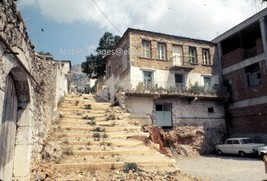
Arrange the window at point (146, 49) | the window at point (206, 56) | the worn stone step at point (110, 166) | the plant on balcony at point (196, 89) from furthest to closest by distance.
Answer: the window at point (206, 56) < the window at point (146, 49) < the plant on balcony at point (196, 89) < the worn stone step at point (110, 166)

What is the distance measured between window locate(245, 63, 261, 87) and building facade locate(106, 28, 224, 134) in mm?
2715

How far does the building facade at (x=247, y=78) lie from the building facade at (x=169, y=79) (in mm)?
1240

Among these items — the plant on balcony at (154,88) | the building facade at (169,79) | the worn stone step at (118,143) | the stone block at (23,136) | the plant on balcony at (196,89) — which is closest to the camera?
the stone block at (23,136)

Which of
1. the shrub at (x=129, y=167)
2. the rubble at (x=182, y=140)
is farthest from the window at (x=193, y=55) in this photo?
the shrub at (x=129, y=167)

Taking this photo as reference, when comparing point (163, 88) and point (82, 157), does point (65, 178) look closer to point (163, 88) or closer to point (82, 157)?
A: point (82, 157)

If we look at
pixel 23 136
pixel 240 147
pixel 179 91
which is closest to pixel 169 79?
pixel 179 91

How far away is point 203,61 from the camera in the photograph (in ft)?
74.9

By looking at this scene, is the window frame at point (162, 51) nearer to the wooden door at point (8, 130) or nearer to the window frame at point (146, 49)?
the window frame at point (146, 49)

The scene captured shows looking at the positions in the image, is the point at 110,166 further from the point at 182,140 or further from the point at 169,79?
the point at 169,79

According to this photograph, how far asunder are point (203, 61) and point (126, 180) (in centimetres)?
1839

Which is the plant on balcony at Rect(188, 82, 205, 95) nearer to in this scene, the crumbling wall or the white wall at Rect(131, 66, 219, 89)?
the white wall at Rect(131, 66, 219, 89)

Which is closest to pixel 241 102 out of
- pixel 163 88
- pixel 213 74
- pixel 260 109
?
pixel 260 109

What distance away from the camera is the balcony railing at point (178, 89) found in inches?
730

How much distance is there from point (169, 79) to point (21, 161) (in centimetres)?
1665
